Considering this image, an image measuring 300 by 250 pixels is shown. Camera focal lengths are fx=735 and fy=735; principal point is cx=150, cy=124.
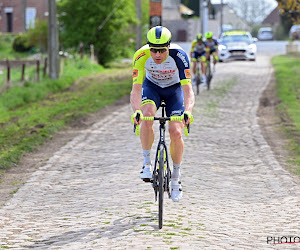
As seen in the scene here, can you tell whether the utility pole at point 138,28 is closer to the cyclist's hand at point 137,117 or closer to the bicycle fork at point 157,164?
the bicycle fork at point 157,164

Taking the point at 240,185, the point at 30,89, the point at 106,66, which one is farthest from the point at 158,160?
the point at 106,66

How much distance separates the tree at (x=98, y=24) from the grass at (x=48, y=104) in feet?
18.8

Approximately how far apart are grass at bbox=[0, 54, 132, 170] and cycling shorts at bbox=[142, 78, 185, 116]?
4649 mm

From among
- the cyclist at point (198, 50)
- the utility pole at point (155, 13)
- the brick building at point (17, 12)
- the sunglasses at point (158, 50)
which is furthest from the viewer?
the brick building at point (17, 12)

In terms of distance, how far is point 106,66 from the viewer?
40375mm

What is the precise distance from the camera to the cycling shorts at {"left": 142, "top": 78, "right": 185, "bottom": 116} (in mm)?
8070

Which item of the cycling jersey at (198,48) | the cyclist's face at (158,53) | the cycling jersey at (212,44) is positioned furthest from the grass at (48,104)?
the cyclist's face at (158,53)

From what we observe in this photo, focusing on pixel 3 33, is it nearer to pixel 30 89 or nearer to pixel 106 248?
pixel 30 89

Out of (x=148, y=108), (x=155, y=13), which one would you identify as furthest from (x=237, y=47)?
(x=148, y=108)

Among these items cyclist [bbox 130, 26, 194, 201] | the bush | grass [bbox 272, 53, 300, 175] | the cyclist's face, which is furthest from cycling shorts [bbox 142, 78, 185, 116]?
the bush

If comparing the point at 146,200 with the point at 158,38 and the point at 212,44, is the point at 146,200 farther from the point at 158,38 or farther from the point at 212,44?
the point at 212,44

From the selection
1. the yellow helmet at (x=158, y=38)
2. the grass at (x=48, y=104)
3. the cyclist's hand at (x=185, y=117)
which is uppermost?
the yellow helmet at (x=158, y=38)

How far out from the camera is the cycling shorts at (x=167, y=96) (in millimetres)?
8070

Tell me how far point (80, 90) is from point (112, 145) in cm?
1273
